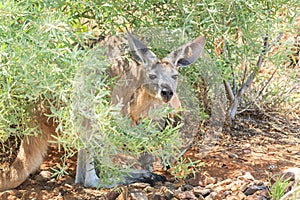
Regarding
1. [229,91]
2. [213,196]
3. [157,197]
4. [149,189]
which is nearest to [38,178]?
[149,189]

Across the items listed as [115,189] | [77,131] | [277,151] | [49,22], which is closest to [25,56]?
[49,22]

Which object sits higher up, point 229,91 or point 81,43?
point 81,43

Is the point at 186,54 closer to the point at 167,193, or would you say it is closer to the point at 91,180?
the point at 167,193

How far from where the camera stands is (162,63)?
3574 millimetres

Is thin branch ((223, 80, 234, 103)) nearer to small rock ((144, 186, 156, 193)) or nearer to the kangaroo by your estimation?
the kangaroo

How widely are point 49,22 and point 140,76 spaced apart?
3.39 feet

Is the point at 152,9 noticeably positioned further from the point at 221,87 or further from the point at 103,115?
the point at 103,115

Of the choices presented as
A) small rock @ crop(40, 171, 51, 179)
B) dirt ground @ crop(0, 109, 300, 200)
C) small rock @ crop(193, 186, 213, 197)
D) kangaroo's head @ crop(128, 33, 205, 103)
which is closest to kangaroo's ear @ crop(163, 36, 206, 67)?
kangaroo's head @ crop(128, 33, 205, 103)

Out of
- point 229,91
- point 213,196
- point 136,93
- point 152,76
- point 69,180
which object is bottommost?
point 69,180

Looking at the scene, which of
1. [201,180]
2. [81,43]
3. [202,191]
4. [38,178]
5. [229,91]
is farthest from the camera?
[229,91]

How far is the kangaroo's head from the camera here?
350cm

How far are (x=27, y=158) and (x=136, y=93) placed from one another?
0.86 metres

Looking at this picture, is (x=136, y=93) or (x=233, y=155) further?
(x=233, y=155)

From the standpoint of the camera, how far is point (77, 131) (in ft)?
8.91
